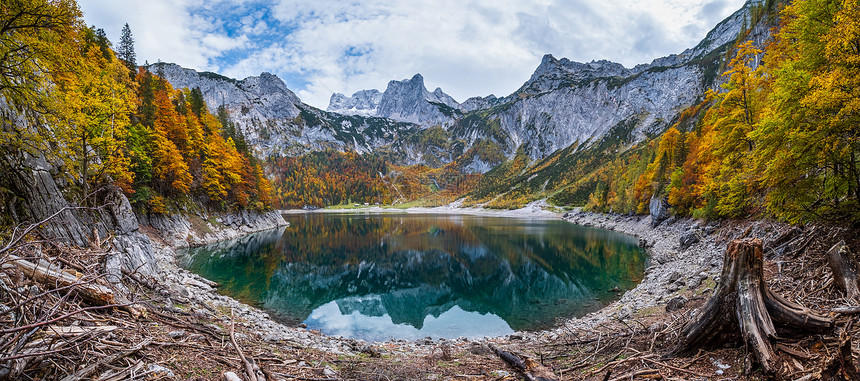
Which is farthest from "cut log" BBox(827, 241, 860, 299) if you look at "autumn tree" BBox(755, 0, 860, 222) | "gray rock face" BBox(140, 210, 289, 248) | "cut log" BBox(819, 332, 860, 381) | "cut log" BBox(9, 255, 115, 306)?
"gray rock face" BBox(140, 210, 289, 248)

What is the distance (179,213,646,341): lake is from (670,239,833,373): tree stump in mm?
10226

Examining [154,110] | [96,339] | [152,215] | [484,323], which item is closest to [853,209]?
[484,323]

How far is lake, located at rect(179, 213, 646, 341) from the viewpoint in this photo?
627 inches

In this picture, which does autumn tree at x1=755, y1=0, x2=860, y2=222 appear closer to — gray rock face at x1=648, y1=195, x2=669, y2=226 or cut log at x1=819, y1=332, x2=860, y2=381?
cut log at x1=819, y1=332, x2=860, y2=381

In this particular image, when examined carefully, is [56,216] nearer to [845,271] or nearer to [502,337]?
[502,337]

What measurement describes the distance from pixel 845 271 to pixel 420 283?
839 inches

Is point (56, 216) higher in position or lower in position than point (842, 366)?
higher

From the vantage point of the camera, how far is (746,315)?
15.2ft

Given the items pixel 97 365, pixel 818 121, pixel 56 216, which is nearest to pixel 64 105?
pixel 56 216

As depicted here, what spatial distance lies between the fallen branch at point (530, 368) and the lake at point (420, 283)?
25.2 ft

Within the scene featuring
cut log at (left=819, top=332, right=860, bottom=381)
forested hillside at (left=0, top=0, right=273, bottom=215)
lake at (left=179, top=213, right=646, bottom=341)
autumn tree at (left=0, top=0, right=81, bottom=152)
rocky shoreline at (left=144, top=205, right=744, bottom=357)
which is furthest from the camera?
lake at (left=179, top=213, right=646, bottom=341)

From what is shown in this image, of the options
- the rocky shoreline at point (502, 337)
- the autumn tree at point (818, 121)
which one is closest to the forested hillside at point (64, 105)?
the rocky shoreline at point (502, 337)

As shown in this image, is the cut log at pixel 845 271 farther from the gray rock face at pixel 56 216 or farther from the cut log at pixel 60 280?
the gray rock face at pixel 56 216

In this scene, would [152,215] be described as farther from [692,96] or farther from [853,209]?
[692,96]
